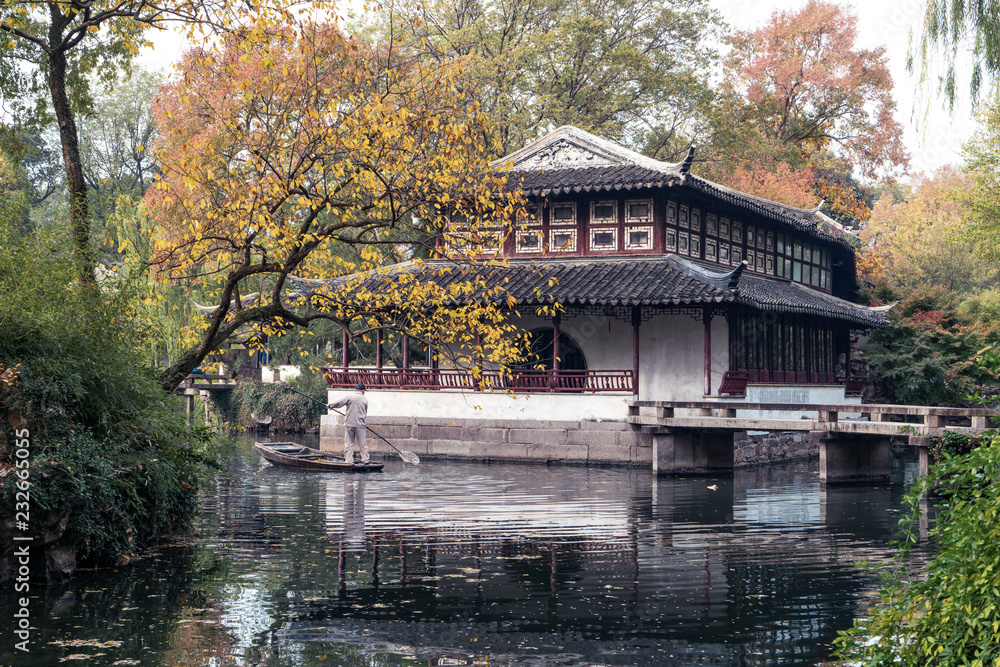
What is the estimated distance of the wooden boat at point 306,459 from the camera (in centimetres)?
2081

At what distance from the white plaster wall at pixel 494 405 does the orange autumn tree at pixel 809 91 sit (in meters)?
17.7

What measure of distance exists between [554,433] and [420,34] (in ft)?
54.6

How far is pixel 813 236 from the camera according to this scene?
32594 mm

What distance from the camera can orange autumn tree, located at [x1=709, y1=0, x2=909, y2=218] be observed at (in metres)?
39.5

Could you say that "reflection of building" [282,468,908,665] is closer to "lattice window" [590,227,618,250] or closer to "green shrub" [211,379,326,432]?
"lattice window" [590,227,618,250]

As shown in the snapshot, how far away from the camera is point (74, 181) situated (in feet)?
41.5

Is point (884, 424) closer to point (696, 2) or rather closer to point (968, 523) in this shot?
point (968, 523)

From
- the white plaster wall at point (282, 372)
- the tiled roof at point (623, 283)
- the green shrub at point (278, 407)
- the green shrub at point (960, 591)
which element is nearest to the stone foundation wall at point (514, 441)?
the tiled roof at point (623, 283)

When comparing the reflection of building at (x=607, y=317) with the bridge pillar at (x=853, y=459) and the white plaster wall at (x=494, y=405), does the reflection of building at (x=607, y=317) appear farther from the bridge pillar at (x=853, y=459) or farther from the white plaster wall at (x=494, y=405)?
the bridge pillar at (x=853, y=459)

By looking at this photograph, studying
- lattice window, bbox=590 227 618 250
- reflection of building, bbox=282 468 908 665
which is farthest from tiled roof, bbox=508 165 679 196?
reflection of building, bbox=282 468 908 665

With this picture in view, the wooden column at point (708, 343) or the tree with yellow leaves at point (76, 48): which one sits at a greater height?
the tree with yellow leaves at point (76, 48)

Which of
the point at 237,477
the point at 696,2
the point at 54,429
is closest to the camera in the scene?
the point at 54,429

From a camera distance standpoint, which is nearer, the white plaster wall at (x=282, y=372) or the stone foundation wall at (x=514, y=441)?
the stone foundation wall at (x=514, y=441)

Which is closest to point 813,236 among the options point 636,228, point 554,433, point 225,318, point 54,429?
point 636,228
